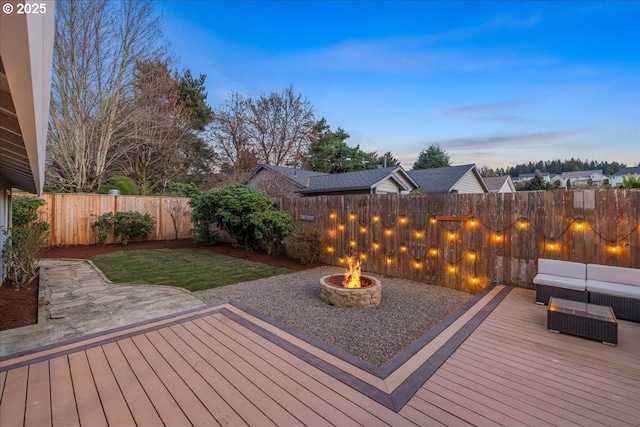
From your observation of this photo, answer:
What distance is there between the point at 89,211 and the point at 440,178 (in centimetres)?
1674

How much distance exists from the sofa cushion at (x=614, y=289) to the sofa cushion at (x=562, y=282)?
0.32 feet

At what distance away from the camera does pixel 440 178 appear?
634 inches

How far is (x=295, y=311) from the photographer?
4.52m

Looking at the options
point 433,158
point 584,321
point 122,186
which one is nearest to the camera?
point 584,321

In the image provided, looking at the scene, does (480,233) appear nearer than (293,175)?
Yes

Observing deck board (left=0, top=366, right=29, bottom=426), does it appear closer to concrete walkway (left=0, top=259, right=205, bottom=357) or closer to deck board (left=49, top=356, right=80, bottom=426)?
deck board (left=49, top=356, right=80, bottom=426)

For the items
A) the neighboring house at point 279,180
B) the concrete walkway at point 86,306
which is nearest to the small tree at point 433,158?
the neighboring house at point 279,180

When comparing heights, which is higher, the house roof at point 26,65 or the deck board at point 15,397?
the house roof at point 26,65

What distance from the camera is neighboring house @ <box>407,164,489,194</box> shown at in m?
15.0

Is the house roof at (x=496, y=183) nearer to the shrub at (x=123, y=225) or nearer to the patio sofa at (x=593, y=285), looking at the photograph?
the patio sofa at (x=593, y=285)

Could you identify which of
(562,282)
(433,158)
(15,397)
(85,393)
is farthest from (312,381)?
(433,158)

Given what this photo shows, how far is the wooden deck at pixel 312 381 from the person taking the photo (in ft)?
6.79

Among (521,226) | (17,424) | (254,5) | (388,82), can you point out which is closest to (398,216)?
(521,226)

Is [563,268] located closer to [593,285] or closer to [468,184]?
[593,285]
